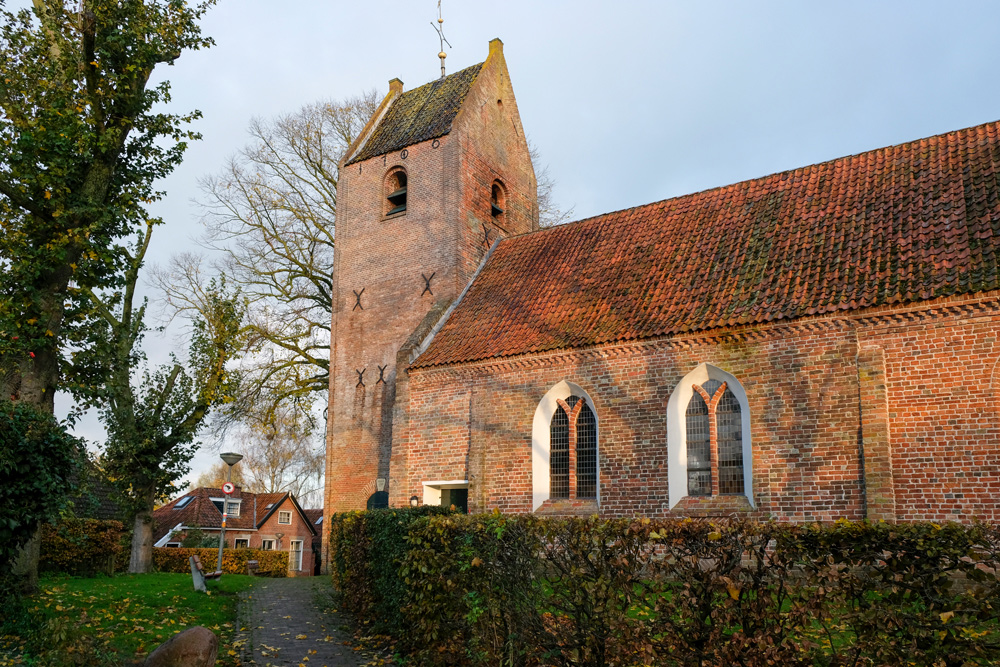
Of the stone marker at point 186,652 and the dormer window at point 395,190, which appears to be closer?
the stone marker at point 186,652

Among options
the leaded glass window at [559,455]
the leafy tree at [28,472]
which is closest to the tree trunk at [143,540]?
the leafy tree at [28,472]

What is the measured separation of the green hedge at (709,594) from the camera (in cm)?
482

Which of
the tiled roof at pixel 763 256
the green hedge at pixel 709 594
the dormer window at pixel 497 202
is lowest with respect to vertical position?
the green hedge at pixel 709 594

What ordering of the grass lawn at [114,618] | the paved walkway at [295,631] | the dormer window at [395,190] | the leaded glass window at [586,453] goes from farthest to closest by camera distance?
the dormer window at [395,190]
the leaded glass window at [586,453]
the paved walkway at [295,631]
the grass lawn at [114,618]

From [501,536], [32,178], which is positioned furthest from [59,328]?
[501,536]

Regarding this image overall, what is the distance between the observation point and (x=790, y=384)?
12.6 m

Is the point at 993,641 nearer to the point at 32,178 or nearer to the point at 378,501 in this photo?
the point at 32,178

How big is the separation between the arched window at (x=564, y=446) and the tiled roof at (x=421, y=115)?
972 cm

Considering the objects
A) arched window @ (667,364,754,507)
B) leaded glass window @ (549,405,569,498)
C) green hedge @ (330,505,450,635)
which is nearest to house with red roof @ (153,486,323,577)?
leaded glass window @ (549,405,569,498)

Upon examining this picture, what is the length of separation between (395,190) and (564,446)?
35.7 ft

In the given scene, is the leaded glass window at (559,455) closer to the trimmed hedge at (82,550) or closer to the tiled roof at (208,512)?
the trimmed hedge at (82,550)

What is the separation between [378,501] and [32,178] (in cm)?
1165

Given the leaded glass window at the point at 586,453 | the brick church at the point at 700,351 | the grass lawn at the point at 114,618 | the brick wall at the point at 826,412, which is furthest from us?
the leaded glass window at the point at 586,453

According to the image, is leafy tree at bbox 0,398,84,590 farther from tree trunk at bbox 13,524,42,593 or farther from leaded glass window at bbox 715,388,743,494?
leaded glass window at bbox 715,388,743,494
